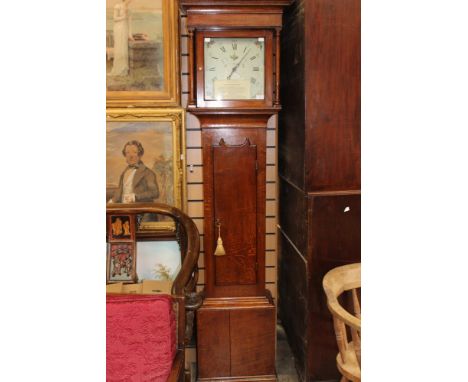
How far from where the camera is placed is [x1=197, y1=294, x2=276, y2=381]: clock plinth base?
303cm

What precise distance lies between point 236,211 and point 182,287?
1025 millimetres

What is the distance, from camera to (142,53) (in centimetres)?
334

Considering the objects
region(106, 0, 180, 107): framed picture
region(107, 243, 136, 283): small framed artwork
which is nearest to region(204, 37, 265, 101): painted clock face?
region(106, 0, 180, 107): framed picture

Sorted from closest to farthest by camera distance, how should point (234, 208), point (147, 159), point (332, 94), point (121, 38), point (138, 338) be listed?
point (138, 338)
point (332, 94)
point (234, 208)
point (121, 38)
point (147, 159)

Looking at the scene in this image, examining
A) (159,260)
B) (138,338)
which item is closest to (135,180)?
(159,260)

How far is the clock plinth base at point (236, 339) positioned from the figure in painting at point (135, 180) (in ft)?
2.79

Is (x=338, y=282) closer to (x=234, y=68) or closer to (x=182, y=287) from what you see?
(x=182, y=287)

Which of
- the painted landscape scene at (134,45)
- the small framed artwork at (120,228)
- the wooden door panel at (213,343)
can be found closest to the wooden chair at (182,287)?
the small framed artwork at (120,228)

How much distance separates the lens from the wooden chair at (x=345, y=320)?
77.4 inches

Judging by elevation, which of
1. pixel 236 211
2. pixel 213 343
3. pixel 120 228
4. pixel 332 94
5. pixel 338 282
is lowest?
pixel 213 343

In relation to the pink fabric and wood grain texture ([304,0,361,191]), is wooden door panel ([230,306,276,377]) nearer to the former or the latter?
wood grain texture ([304,0,361,191])

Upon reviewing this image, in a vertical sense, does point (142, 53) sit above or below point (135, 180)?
above
